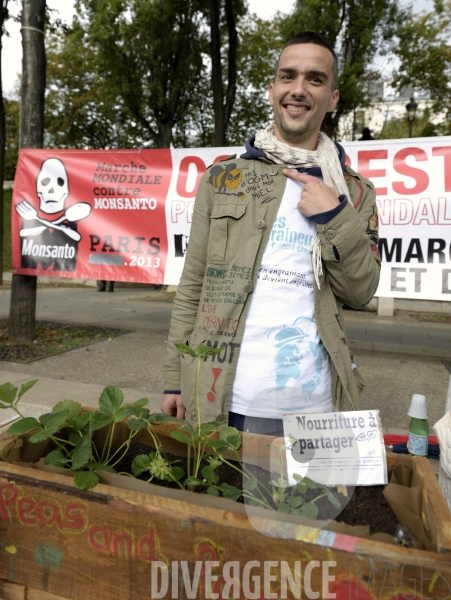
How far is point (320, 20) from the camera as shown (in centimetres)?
1434

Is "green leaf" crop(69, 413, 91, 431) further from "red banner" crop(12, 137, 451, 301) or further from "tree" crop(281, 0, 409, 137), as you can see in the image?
"tree" crop(281, 0, 409, 137)

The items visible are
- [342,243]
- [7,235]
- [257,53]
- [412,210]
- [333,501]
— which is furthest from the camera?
[7,235]

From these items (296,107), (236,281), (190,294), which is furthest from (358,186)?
(190,294)

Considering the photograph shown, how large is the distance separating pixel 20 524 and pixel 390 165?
5.44m

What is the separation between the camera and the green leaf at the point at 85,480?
0.97 m

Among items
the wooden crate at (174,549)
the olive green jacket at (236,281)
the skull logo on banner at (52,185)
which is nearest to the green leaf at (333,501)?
the wooden crate at (174,549)

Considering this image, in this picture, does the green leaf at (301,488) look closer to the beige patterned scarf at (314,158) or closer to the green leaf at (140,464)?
the green leaf at (140,464)

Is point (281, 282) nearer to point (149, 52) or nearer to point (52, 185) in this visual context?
point (52, 185)

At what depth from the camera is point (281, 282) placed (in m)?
1.71

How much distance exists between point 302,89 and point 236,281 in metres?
0.67

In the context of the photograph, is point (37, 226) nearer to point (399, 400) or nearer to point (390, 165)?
point (390, 165)

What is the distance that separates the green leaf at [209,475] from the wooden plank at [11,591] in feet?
1.37

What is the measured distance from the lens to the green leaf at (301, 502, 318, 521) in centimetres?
93

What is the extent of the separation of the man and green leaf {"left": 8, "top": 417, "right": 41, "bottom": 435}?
65 centimetres
